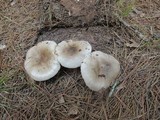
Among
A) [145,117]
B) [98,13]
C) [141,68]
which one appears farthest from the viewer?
[98,13]

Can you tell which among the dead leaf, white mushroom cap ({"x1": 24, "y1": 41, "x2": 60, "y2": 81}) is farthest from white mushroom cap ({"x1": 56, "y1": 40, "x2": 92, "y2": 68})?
the dead leaf

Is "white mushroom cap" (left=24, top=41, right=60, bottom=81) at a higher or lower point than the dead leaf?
higher

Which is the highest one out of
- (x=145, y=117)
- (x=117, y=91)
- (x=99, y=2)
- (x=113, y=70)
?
(x=99, y=2)

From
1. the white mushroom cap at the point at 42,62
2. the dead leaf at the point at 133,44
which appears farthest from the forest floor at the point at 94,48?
the white mushroom cap at the point at 42,62

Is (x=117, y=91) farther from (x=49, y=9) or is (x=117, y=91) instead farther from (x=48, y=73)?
(x=49, y=9)

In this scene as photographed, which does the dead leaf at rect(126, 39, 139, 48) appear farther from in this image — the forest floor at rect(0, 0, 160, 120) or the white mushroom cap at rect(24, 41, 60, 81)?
the white mushroom cap at rect(24, 41, 60, 81)

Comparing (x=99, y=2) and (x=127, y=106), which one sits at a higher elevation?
(x=99, y=2)

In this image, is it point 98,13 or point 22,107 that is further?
point 98,13

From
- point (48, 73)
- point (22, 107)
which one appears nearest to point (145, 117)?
point (48, 73)
